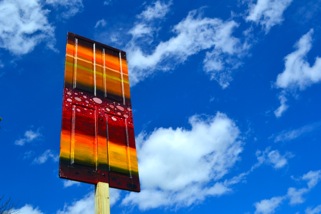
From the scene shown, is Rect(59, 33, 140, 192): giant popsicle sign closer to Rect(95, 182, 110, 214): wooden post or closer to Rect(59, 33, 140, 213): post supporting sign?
Rect(59, 33, 140, 213): post supporting sign

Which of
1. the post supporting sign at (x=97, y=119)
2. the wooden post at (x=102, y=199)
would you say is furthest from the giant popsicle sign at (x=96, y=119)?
the wooden post at (x=102, y=199)

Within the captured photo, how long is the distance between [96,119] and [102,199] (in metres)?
1.67

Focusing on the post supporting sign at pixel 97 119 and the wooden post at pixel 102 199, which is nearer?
the wooden post at pixel 102 199

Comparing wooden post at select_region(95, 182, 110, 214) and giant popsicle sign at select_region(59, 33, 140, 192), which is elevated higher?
giant popsicle sign at select_region(59, 33, 140, 192)

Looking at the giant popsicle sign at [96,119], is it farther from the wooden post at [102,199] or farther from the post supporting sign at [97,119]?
the wooden post at [102,199]

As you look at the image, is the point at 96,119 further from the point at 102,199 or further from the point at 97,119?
the point at 102,199

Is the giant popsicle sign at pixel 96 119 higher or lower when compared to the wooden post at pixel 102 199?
higher

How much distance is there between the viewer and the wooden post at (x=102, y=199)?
6164 mm

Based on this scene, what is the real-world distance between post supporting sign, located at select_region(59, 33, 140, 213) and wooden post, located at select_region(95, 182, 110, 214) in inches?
1.5

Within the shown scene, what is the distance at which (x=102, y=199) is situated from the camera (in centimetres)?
627

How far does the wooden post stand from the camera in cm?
616

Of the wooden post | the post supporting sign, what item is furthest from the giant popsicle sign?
the wooden post

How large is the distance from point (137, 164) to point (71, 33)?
132 inches

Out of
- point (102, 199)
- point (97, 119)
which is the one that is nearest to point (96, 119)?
point (97, 119)
